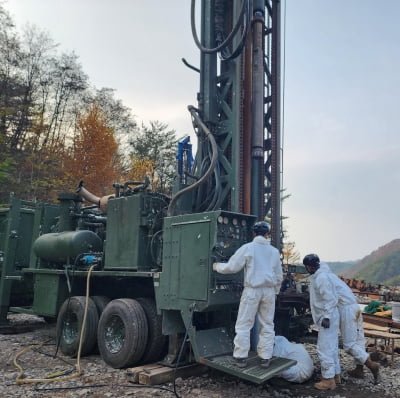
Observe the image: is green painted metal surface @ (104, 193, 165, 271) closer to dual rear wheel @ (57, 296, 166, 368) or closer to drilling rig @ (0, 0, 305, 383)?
drilling rig @ (0, 0, 305, 383)

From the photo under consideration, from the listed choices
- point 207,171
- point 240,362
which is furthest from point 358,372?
point 207,171

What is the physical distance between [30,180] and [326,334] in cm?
1970

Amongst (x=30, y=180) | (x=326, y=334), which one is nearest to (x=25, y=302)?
(x=326, y=334)

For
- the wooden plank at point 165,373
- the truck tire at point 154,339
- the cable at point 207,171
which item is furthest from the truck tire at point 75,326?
the cable at point 207,171

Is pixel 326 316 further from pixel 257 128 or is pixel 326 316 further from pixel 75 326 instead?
pixel 75 326

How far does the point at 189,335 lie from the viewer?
5.52m

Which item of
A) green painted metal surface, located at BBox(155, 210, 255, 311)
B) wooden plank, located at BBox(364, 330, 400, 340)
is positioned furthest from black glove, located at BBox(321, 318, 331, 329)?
wooden plank, located at BBox(364, 330, 400, 340)

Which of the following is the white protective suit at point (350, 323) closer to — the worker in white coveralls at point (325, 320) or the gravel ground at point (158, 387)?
the worker in white coveralls at point (325, 320)

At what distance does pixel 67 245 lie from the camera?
7754mm

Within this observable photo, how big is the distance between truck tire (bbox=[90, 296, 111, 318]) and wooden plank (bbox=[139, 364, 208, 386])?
195 centimetres

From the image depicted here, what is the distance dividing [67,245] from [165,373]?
3274 millimetres

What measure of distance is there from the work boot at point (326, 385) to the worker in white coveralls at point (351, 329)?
636 millimetres

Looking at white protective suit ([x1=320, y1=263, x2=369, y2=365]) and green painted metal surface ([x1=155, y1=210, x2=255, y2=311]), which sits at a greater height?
green painted metal surface ([x1=155, y1=210, x2=255, y2=311])

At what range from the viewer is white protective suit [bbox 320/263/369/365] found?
5.84 m
